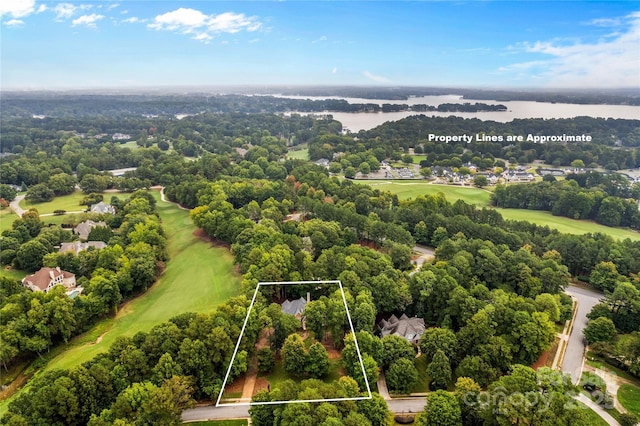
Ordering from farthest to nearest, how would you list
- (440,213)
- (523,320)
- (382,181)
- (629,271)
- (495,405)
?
(382,181) → (440,213) → (629,271) → (523,320) → (495,405)

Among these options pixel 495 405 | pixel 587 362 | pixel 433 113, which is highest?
pixel 433 113

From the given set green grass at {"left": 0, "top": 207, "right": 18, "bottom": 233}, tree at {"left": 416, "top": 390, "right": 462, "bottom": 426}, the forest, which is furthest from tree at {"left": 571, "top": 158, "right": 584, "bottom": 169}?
green grass at {"left": 0, "top": 207, "right": 18, "bottom": 233}

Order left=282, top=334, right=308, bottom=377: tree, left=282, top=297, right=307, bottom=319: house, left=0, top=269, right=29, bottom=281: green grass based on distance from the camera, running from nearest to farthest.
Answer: left=282, top=334, right=308, bottom=377: tree → left=282, top=297, right=307, bottom=319: house → left=0, top=269, right=29, bottom=281: green grass

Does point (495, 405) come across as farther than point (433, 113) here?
No

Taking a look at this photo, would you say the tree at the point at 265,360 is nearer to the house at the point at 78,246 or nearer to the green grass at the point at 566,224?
the house at the point at 78,246

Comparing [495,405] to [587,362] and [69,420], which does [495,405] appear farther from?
[69,420]

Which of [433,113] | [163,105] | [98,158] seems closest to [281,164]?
[98,158]

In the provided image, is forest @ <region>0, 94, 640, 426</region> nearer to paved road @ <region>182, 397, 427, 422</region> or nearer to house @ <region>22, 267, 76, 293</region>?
paved road @ <region>182, 397, 427, 422</region>
